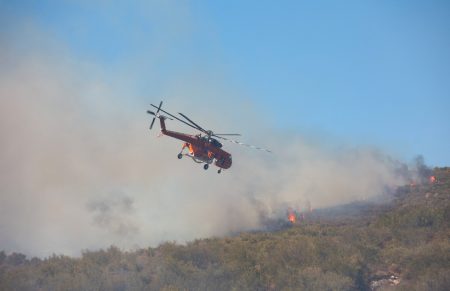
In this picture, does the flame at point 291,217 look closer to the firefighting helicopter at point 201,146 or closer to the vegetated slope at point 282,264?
the vegetated slope at point 282,264

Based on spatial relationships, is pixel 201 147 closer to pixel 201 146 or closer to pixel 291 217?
pixel 201 146

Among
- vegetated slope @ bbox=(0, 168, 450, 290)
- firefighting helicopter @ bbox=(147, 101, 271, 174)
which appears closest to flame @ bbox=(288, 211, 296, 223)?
vegetated slope @ bbox=(0, 168, 450, 290)

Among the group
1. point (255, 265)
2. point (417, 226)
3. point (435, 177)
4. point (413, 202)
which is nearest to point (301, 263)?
point (255, 265)

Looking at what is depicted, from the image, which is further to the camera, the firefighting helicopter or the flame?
the flame

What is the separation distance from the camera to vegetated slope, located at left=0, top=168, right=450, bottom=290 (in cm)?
9131

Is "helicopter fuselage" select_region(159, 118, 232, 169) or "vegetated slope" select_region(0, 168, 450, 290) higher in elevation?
"helicopter fuselage" select_region(159, 118, 232, 169)

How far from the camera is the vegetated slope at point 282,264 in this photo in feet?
300

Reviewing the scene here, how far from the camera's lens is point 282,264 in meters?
99.0

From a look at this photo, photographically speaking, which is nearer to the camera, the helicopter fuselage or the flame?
the helicopter fuselage

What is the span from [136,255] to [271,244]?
2684 centimetres

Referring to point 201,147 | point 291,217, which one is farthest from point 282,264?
point 291,217

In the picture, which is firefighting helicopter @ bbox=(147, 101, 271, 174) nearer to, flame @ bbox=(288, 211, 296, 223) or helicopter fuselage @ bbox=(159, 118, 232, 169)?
helicopter fuselage @ bbox=(159, 118, 232, 169)

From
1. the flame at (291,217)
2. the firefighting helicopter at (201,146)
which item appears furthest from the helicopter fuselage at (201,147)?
the flame at (291,217)

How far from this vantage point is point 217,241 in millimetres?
119312
